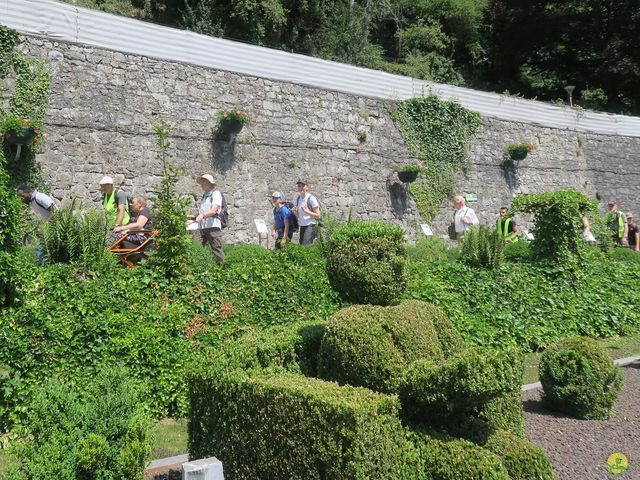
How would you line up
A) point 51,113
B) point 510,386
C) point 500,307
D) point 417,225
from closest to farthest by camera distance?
point 510,386, point 500,307, point 51,113, point 417,225

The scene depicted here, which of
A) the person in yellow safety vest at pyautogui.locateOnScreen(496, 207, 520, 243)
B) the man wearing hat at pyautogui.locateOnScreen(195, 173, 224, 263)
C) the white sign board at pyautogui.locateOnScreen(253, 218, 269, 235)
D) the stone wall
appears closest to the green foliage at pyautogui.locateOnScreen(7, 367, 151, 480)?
the man wearing hat at pyautogui.locateOnScreen(195, 173, 224, 263)

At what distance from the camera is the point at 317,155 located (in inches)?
626

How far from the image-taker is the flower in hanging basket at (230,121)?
14094mm

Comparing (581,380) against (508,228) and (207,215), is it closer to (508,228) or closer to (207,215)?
(207,215)

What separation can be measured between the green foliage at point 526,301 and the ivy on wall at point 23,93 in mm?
6714

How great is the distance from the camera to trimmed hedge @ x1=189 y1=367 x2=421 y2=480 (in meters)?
3.67

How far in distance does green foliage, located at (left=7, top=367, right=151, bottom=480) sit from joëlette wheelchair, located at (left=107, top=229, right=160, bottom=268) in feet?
13.4

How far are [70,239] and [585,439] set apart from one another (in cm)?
487

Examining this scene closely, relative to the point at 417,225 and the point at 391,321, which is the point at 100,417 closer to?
the point at 391,321

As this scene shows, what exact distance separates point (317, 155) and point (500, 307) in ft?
25.8

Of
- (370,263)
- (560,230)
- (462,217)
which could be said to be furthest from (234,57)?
(370,263)

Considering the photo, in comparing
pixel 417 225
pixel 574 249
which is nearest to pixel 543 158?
pixel 417 225

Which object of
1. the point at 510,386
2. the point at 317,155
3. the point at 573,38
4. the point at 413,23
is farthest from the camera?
the point at 573,38

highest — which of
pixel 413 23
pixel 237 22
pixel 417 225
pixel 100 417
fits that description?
pixel 413 23
